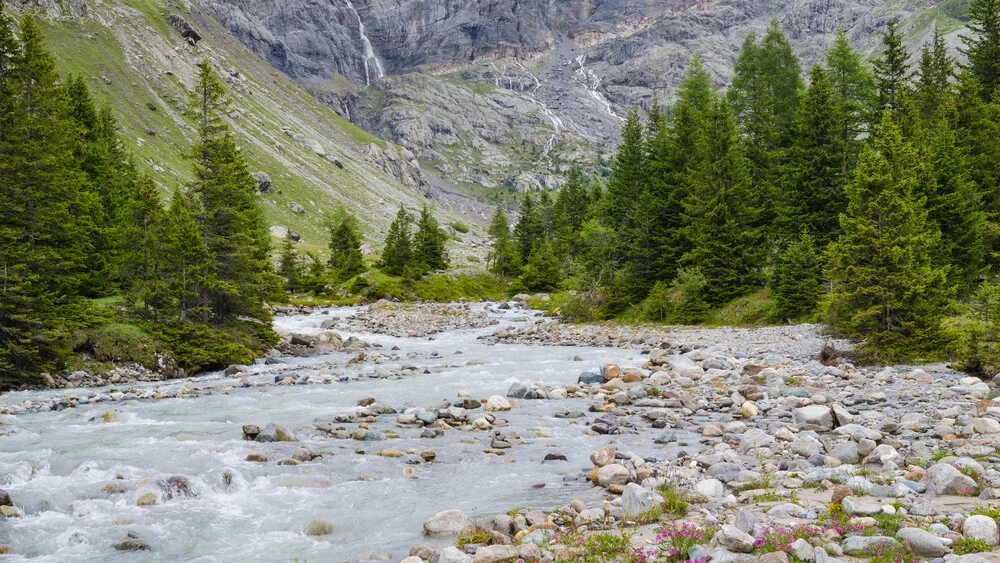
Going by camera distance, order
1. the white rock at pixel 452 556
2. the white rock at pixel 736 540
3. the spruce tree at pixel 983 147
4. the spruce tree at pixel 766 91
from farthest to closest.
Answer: the spruce tree at pixel 766 91
the spruce tree at pixel 983 147
the white rock at pixel 452 556
the white rock at pixel 736 540

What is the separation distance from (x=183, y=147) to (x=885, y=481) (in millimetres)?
179213

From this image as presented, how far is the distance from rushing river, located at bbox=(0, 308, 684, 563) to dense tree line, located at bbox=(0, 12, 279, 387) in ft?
14.3

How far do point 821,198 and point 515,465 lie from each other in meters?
29.5

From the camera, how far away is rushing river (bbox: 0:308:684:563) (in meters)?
8.87

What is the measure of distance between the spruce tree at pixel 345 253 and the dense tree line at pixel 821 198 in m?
39.4

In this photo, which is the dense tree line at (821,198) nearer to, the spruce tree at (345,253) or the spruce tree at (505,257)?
the spruce tree at (505,257)

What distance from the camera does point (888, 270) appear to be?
19.5 meters

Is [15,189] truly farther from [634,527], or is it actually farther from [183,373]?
[634,527]

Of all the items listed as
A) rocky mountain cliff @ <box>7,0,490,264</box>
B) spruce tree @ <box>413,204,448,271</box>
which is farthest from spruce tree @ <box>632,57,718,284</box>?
rocky mountain cliff @ <box>7,0,490,264</box>

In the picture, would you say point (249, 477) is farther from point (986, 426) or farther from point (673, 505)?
point (986, 426)

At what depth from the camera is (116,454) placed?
1290cm

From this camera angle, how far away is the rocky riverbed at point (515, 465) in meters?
7.24

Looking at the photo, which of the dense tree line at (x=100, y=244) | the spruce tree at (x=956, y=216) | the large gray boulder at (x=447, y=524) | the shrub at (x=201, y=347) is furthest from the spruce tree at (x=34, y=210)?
the spruce tree at (x=956, y=216)

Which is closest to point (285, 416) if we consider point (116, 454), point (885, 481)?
point (116, 454)
